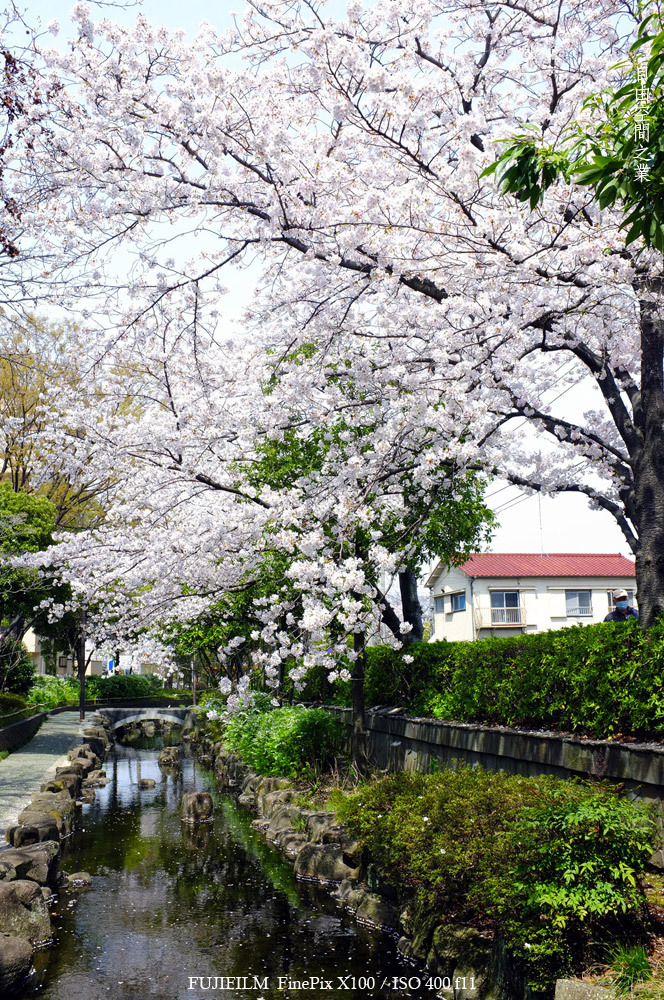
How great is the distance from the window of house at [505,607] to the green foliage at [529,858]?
103ft

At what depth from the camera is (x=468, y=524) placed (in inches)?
529

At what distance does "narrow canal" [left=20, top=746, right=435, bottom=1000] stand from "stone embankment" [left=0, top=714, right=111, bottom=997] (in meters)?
0.28

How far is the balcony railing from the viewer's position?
127 ft

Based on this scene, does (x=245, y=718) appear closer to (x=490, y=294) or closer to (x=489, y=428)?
(x=489, y=428)

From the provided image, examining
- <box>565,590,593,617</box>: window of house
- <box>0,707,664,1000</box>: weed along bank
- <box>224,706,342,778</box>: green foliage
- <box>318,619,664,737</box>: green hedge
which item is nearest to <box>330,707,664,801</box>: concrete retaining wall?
<box>318,619,664,737</box>: green hedge

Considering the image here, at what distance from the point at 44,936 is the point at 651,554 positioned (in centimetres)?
794

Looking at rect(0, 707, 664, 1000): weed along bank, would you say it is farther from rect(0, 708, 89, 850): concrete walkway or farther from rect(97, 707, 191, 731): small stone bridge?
rect(97, 707, 191, 731): small stone bridge

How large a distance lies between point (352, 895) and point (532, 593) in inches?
1241

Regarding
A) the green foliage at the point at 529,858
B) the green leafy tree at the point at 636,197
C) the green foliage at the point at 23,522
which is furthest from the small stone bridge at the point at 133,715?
the green leafy tree at the point at 636,197

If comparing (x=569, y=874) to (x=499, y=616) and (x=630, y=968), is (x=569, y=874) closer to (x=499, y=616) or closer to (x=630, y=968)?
(x=630, y=968)

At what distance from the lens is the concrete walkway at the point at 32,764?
528 inches

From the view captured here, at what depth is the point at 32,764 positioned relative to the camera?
18.8m

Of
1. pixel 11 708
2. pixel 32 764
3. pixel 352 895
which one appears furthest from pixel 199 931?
pixel 11 708

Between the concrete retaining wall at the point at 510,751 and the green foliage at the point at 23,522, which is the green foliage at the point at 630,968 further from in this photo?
the green foliage at the point at 23,522
